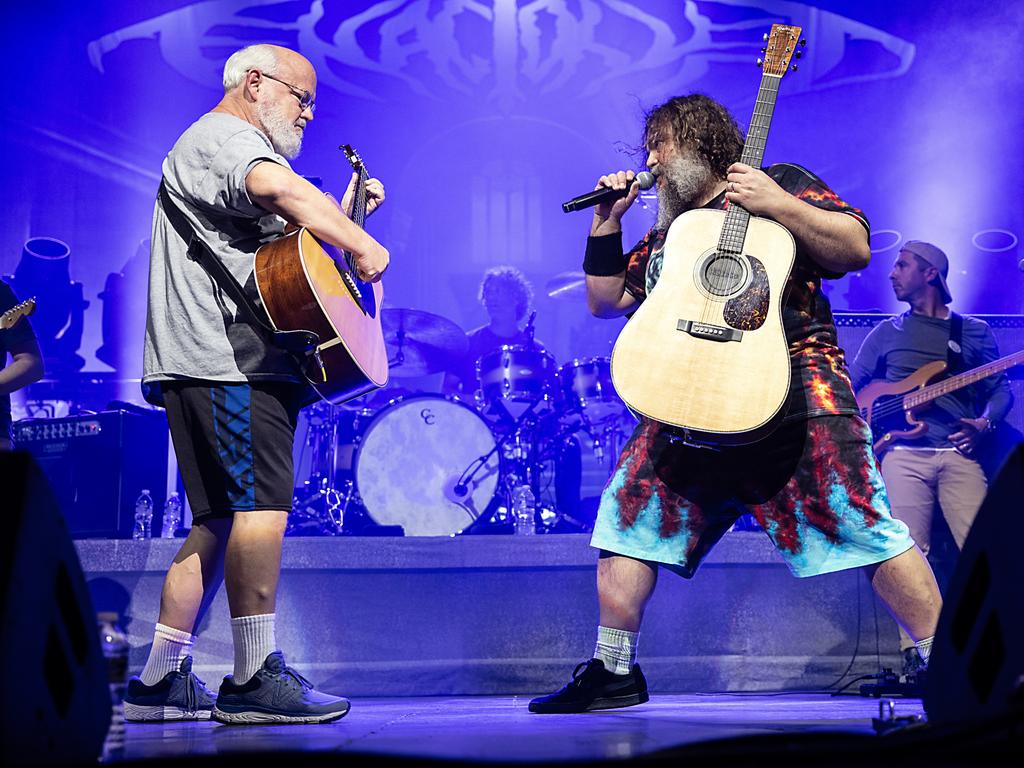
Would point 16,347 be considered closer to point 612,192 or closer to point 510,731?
point 612,192

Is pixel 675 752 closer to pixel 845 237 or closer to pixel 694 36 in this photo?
pixel 845 237

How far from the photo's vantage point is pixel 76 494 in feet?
17.8

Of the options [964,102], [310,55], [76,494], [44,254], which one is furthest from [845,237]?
[44,254]

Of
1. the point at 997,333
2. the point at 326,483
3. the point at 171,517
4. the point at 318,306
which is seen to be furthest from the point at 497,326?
the point at 318,306

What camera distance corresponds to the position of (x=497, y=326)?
684cm

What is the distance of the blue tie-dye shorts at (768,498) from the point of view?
112 inches

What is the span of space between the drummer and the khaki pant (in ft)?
8.02

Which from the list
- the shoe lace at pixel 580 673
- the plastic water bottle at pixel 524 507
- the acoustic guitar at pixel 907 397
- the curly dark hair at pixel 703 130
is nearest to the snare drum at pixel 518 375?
the plastic water bottle at pixel 524 507

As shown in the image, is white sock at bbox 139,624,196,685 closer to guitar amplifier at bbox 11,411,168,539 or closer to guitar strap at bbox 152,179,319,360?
guitar strap at bbox 152,179,319,360

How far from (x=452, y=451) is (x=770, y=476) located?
3.40m

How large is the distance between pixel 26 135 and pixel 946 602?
21.8 feet

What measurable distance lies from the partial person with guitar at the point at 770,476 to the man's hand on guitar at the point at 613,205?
A: 1cm

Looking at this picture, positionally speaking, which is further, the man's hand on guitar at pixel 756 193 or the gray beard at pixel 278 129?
the gray beard at pixel 278 129

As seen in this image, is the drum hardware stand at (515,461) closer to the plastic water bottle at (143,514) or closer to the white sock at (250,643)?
the plastic water bottle at (143,514)
